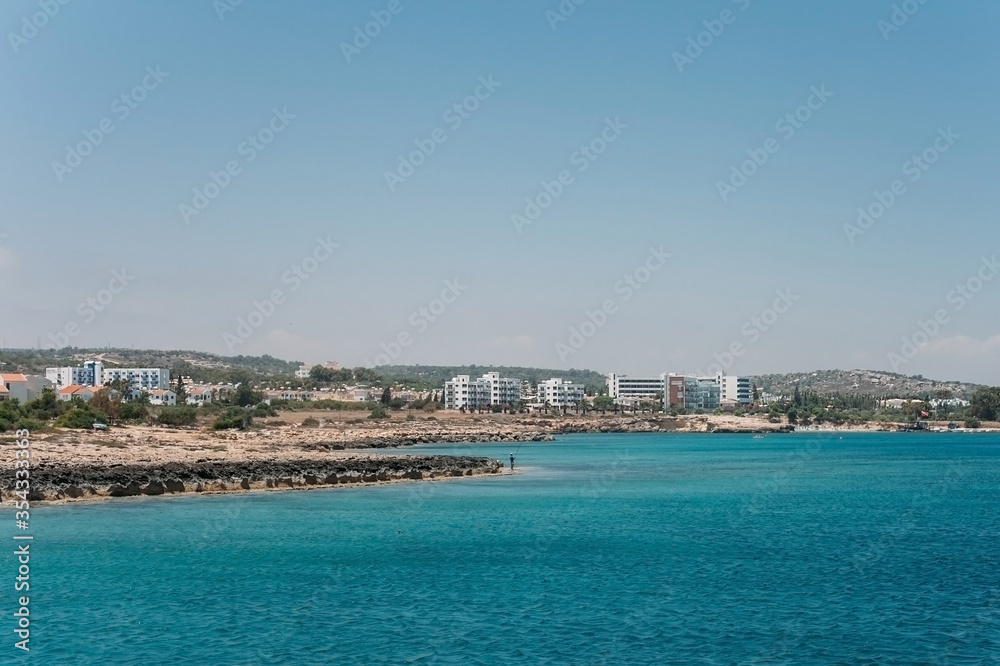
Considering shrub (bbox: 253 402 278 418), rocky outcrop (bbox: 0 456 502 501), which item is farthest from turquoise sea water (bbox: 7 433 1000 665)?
shrub (bbox: 253 402 278 418)

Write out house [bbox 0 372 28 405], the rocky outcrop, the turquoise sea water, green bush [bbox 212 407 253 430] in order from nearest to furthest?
the turquoise sea water → the rocky outcrop → green bush [bbox 212 407 253 430] → house [bbox 0 372 28 405]

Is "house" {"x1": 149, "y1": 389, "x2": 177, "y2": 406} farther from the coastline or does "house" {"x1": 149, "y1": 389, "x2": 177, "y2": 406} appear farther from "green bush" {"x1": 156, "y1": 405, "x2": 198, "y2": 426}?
"green bush" {"x1": 156, "y1": 405, "x2": 198, "y2": 426}

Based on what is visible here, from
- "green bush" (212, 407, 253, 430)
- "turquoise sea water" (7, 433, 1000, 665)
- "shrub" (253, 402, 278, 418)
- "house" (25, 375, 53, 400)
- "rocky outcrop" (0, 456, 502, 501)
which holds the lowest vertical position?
"turquoise sea water" (7, 433, 1000, 665)

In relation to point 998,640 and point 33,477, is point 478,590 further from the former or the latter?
point 33,477

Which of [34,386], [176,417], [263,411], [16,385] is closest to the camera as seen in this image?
[176,417]

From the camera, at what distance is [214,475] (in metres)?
44.5

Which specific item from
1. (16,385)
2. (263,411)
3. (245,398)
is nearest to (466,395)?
(245,398)

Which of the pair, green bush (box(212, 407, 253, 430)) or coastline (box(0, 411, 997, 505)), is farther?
green bush (box(212, 407, 253, 430))

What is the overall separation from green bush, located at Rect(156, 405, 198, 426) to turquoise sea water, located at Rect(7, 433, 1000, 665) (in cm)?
4970

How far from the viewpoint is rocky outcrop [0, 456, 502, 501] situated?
38.8m

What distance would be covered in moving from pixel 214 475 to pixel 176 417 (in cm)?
4915

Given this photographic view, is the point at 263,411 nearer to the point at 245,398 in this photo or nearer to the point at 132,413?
the point at 245,398

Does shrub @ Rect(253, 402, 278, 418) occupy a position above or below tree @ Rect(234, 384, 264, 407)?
below

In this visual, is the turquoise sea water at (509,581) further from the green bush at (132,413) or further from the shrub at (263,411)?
the shrub at (263,411)
